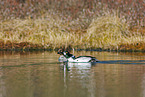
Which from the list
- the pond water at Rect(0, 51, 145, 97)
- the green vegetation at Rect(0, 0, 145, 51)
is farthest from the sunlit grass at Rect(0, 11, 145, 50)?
the pond water at Rect(0, 51, 145, 97)

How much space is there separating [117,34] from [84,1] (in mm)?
45191

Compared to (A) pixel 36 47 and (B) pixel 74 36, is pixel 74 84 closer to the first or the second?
(A) pixel 36 47

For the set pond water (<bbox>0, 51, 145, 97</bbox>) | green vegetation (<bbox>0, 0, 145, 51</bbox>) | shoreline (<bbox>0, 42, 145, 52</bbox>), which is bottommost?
pond water (<bbox>0, 51, 145, 97</bbox>)

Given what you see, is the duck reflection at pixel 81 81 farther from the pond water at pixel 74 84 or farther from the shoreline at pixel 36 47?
the shoreline at pixel 36 47

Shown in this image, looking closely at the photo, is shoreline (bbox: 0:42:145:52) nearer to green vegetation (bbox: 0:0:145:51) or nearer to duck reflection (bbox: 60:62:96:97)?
green vegetation (bbox: 0:0:145:51)

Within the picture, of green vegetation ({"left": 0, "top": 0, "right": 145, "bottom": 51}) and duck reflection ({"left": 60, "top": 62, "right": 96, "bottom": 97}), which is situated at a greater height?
green vegetation ({"left": 0, "top": 0, "right": 145, "bottom": 51})

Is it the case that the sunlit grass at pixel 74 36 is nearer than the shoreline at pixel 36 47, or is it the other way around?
the shoreline at pixel 36 47

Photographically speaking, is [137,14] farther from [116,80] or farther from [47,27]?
[116,80]

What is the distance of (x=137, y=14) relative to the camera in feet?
259

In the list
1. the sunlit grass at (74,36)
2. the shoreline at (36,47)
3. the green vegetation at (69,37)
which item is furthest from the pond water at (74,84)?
the sunlit grass at (74,36)

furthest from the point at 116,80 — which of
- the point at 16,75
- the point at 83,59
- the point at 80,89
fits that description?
the point at 83,59

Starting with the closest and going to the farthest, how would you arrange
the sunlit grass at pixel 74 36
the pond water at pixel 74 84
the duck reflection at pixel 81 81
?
the pond water at pixel 74 84 < the duck reflection at pixel 81 81 < the sunlit grass at pixel 74 36

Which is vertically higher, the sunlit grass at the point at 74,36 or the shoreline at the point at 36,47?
the sunlit grass at the point at 74,36

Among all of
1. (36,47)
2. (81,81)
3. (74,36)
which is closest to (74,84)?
(81,81)
